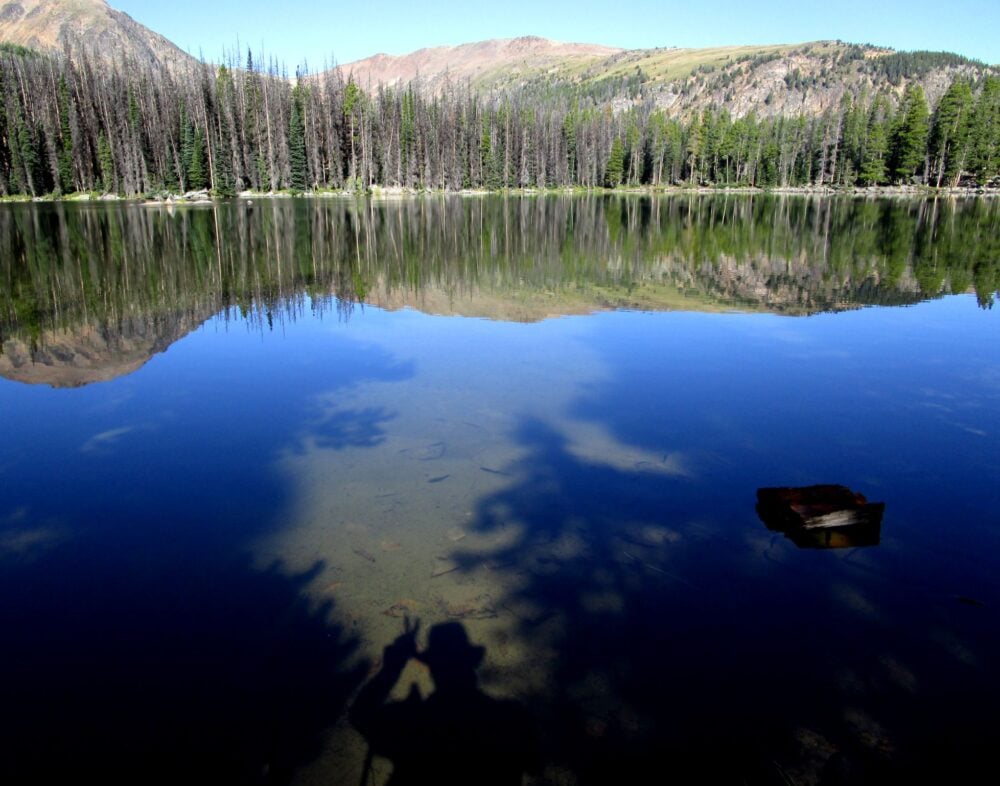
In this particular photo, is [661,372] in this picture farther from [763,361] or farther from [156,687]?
[156,687]

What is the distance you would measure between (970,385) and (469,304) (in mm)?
12678

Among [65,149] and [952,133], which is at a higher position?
[952,133]

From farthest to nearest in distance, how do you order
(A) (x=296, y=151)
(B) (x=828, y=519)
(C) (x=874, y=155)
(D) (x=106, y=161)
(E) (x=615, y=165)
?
(E) (x=615, y=165) → (C) (x=874, y=155) → (A) (x=296, y=151) → (D) (x=106, y=161) → (B) (x=828, y=519)

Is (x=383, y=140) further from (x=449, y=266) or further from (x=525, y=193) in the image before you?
(x=449, y=266)

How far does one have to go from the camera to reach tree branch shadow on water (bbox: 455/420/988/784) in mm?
4695

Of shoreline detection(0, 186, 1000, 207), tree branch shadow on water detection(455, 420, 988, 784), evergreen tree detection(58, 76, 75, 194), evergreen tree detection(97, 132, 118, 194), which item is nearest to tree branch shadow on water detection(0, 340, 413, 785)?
tree branch shadow on water detection(455, 420, 988, 784)

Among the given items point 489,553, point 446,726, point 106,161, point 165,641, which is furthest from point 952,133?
point 165,641

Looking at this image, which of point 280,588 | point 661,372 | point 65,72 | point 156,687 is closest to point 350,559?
point 280,588

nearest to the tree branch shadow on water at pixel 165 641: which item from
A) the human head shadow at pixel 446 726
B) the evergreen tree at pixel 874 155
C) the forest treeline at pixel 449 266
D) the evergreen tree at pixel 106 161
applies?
the human head shadow at pixel 446 726

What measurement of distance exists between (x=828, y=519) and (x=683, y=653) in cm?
303

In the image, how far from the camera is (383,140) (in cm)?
9944

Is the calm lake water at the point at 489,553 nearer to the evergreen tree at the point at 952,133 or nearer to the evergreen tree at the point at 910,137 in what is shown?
the evergreen tree at the point at 952,133

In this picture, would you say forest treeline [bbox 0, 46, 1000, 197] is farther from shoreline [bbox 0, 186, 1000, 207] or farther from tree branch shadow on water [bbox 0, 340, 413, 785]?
tree branch shadow on water [bbox 0, 340, 413, 785]

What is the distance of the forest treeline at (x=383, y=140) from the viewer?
267 ft
